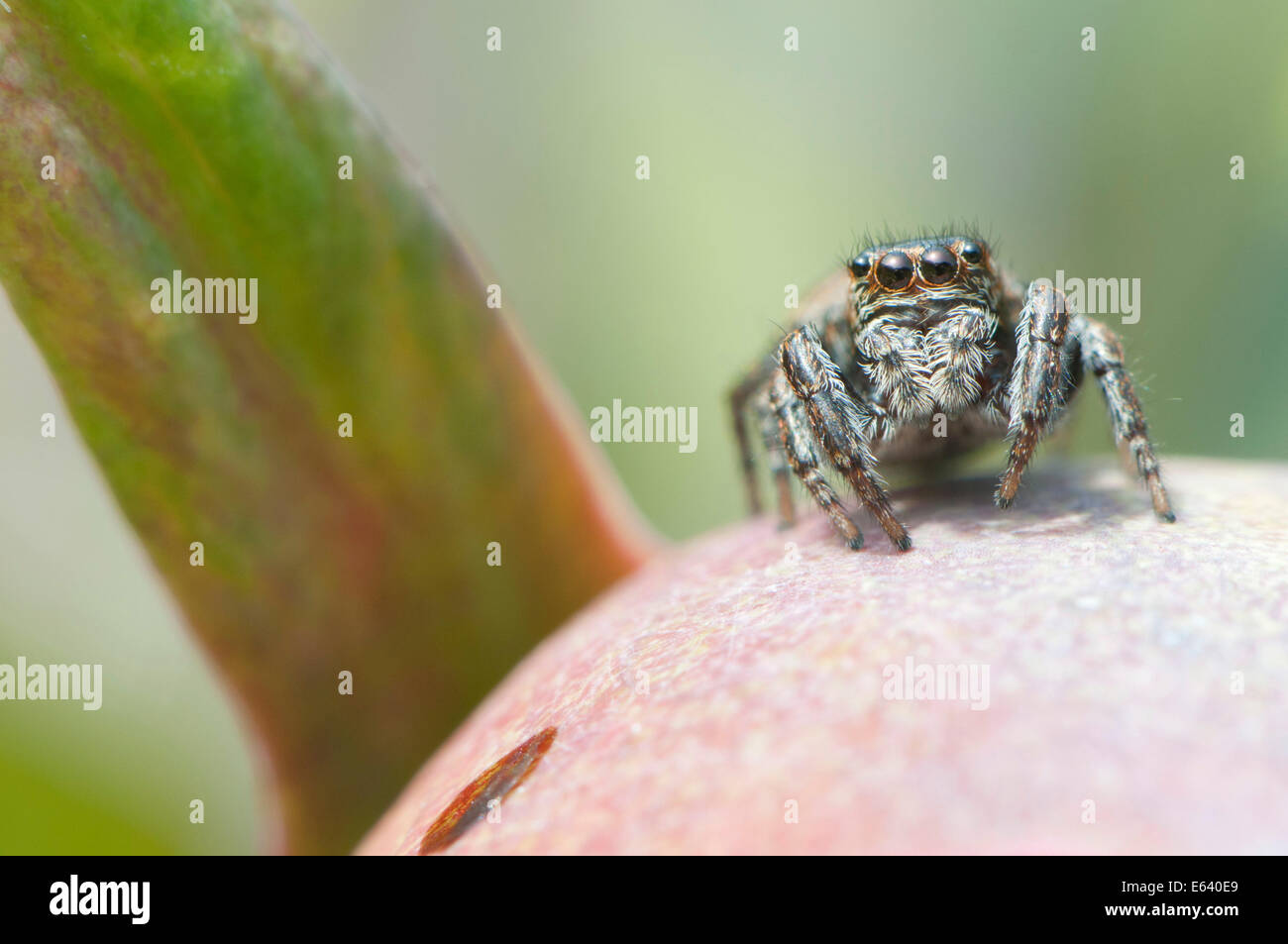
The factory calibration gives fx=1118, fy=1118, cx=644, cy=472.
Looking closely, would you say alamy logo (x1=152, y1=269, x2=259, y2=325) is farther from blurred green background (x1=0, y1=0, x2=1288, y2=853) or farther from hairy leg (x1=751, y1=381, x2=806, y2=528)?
hairy leg (x1=751, y1=381, x2=806, y2=528)

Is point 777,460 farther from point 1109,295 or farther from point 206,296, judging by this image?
point 206,296

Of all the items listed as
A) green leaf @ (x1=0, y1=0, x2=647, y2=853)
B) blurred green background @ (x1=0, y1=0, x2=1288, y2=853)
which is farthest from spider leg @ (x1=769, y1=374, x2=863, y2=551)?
blurred green background @ (x1=0, y1=0, x2=1288, y2=853)
